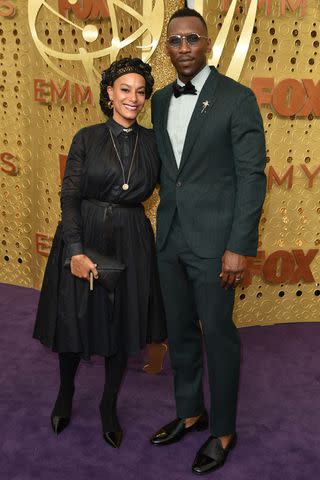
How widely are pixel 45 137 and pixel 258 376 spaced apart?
87.7 inches

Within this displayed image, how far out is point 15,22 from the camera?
4129mm

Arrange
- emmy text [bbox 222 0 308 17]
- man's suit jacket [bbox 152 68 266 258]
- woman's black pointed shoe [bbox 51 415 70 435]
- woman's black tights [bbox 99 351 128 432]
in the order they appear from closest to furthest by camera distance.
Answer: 1. man's suit jacket [bbox 152 68 266 258]
2. woman's black tights [bbox 99 351 128 432]
3. woman's black pointed shoe [bbox 51 415 70 435]
4. emmy text [bbox 222 0 308 17]

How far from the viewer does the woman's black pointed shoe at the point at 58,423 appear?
105 inches

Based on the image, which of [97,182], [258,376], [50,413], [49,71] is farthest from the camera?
[49,71]

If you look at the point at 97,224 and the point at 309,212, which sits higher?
the point at 97,224

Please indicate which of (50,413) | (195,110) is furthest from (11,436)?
(195,110)

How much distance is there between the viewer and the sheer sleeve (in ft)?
7.67

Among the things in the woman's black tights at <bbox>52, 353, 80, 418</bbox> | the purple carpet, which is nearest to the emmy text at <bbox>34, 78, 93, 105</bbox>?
the purple carpet

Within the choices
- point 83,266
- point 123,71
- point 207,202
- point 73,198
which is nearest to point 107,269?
point 83,266

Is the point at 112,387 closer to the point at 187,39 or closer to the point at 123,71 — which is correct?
the point at 123,71

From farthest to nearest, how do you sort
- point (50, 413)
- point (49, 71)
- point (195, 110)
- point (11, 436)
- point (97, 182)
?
point (49, 71), point (50, 413), point (11, 436), point (97, 182), point (195, 110)

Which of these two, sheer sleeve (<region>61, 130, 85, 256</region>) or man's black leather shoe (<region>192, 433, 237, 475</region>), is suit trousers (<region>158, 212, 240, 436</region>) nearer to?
man's black leather shoe (<region>192, 433, 237, 475</region>)

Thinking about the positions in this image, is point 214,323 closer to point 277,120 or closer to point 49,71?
point 277,120

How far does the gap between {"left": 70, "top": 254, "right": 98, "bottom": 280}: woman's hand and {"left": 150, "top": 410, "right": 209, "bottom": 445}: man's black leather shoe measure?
833 mm
